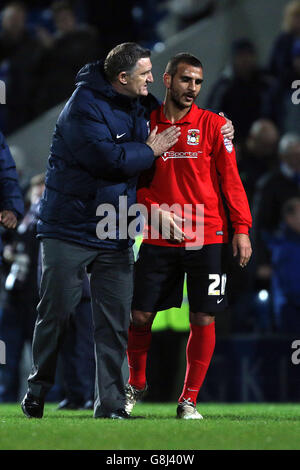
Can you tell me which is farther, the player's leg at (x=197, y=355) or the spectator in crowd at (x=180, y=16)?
the spectator in crowd at (x=180, y=16)

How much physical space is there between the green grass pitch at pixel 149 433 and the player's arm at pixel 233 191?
999mm

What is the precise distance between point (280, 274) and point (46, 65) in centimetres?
Result: 448

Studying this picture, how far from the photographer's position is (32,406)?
6391 millimetres

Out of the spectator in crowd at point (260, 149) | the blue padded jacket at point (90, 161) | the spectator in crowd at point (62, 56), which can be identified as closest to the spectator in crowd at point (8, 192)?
the blue padded jacket at point (90, 161)

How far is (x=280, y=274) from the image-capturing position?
10.1 metres

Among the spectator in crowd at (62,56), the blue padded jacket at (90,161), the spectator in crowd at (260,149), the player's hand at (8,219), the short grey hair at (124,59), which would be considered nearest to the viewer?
the blue padded jacket at (90,161)

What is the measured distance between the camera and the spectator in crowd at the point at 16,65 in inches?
525

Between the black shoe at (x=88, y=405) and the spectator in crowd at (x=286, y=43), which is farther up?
the spectator in crowd at (x=286, y=43)

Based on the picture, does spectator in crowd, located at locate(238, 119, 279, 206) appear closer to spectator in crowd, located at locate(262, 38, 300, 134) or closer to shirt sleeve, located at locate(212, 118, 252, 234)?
spectator in crowd, located at locate(262, 38, 300, 134)

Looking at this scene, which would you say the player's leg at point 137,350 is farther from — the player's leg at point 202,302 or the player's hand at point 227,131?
the player's hand at point 227,131

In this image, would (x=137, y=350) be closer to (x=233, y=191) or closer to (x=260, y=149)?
(x=233, y=191)
